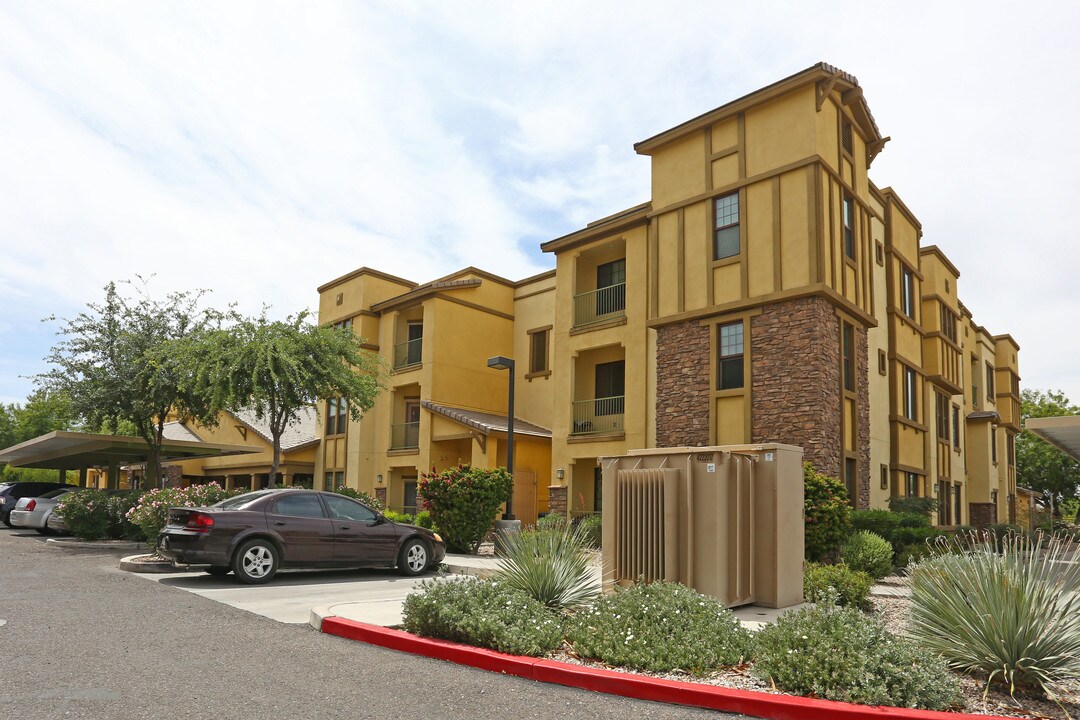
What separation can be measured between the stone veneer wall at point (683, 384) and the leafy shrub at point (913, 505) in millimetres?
5651

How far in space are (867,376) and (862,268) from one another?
279cm

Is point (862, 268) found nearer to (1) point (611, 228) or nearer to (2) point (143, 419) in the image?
(1) point (611, 228)

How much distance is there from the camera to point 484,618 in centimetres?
Result: 734

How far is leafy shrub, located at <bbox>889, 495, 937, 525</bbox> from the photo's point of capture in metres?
21.0

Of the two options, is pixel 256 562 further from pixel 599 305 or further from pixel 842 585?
pixel 599 305

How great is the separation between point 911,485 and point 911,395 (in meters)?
2.72

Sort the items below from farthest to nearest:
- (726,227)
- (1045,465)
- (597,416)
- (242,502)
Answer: (1045,465) → (597,416) → (726,227) → (242,502)

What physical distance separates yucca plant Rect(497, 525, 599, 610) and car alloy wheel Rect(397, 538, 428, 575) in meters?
4.85

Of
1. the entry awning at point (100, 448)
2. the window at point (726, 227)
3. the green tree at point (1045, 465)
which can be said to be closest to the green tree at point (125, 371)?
the entry awning at point (100, 448)

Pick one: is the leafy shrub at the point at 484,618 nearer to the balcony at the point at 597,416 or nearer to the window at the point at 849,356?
the window at the point at 849,356

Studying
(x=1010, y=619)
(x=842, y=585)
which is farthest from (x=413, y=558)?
(x=1010, y=619)

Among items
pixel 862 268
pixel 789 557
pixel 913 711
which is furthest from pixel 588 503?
pixel 913 711

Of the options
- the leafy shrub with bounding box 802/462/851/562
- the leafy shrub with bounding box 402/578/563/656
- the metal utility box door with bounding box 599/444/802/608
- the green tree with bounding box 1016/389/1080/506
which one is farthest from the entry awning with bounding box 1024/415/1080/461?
the green tree with bounding box 1016/389/1080/506

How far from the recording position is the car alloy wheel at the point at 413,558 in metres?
13.9
